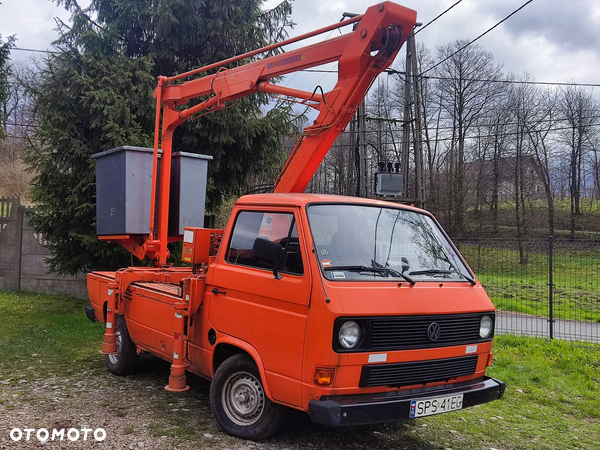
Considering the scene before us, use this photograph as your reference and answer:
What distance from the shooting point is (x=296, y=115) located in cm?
1220

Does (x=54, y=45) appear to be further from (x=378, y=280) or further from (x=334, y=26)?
(x=378, y=280)

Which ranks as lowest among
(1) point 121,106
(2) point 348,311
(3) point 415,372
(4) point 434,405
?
(4) point 434,405

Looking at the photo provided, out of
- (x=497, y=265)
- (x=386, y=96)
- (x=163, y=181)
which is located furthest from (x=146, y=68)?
(x=386, y=96)

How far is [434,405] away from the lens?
4.00 m

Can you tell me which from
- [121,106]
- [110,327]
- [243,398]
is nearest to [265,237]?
[243,398]

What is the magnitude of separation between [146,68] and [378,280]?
8.63 meters

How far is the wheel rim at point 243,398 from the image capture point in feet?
14.4

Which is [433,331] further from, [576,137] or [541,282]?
[576,137]

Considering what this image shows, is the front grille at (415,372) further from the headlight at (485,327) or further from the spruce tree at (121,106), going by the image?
the spruce tree at (121,106)

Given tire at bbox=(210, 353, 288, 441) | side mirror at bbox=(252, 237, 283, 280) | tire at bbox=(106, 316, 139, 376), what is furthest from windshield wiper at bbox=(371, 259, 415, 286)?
tire at bbox=(106, 316, 139, 376)

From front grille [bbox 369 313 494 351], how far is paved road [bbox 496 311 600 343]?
582 centimetres

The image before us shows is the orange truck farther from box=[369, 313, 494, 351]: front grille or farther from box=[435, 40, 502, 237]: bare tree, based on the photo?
box=[435, 40, 502, 237]: bare tree

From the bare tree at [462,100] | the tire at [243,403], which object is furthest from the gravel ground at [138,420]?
the bare tree at [462,100]

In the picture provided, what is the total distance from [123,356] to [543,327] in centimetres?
800
